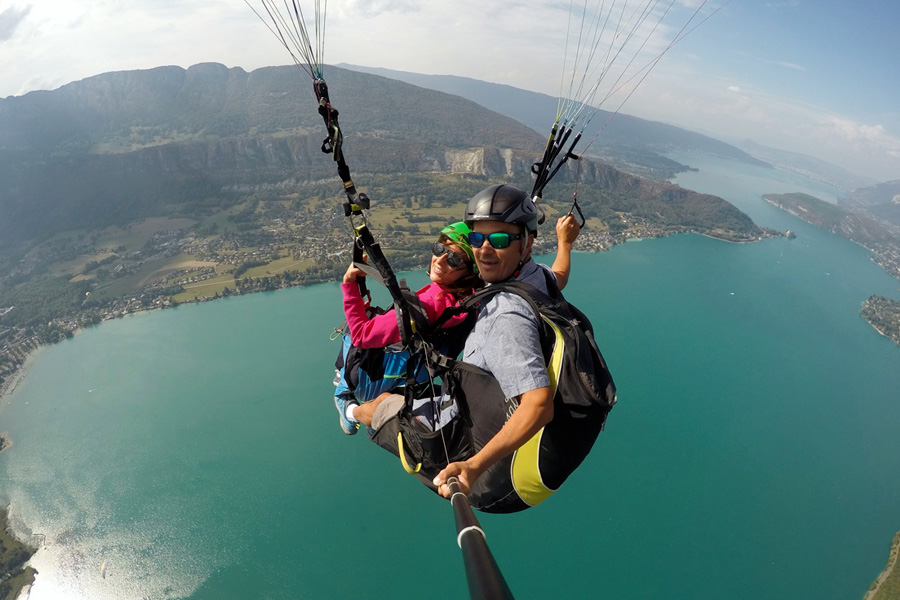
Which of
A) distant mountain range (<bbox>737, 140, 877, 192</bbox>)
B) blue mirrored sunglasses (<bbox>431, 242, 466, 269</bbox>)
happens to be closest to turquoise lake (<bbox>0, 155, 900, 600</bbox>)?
blue mirrored sunglasses (<bbox>431, 242, 466, 269</bbox>)

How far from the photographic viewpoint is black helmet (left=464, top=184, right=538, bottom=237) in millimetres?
1504

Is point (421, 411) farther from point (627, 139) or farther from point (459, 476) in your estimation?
point (627, 139)

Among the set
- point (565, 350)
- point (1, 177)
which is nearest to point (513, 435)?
point (565, 350)

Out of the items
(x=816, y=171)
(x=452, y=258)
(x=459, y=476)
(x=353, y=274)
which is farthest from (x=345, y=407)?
(x=816, y=171)

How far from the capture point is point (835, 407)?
2130 cm

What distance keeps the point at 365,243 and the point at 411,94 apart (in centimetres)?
9097

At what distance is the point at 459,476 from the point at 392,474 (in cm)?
1661

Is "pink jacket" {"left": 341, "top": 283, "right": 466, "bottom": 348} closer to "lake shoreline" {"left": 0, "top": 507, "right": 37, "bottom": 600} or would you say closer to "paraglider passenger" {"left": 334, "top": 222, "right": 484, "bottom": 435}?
"paraglider passenger" {"left": 334, "top": 222, "right": 484, "bottom": 435}

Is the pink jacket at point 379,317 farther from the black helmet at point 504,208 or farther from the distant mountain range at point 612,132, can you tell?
the distant mountain range at point 612,132

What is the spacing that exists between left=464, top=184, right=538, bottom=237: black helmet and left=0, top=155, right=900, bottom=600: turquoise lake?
14.0 metres

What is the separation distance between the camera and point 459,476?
1.02 metres

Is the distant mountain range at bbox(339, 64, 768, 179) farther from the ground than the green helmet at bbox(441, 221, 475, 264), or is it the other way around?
the distant mountain range at bbox(339, 64, 768, 179)

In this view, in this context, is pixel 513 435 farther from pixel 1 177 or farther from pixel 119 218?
pixel 1 177

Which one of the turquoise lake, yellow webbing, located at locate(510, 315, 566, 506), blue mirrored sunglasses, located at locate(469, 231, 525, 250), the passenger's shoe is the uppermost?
blue mirrored sunglasses, located at locate(469, 231, 525, 250)
